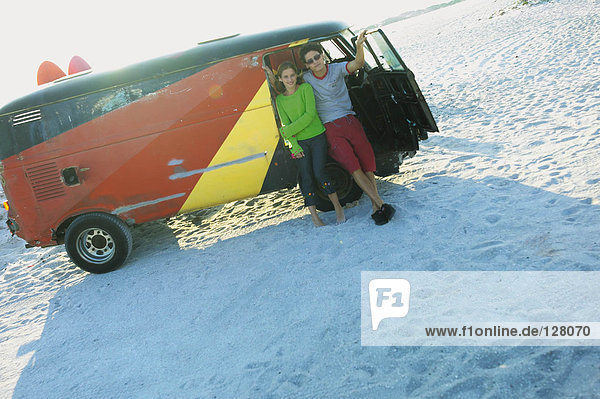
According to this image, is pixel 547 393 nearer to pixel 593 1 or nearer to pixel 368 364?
pixel 368 364

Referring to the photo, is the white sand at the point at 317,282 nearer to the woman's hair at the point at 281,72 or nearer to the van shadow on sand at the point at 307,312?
the van shadow on sand at the point at 307,312

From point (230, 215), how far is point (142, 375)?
10.8ft

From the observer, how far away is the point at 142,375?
3.69 meters

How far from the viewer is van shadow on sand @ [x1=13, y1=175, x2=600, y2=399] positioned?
2957 millimetres

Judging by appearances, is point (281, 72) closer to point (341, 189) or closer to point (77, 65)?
point (341, 189)

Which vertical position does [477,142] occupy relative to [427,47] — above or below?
below

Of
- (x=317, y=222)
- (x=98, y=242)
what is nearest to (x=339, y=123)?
(x=317, y=222)

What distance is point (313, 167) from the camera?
17.5 ft

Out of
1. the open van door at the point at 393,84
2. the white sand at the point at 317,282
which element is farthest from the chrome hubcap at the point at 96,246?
the open van door at the point at 393,84

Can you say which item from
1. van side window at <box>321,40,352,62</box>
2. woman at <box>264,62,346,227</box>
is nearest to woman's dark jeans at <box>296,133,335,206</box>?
woman at <box>264,62,346,227</box>

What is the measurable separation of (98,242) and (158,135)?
5.19 ft

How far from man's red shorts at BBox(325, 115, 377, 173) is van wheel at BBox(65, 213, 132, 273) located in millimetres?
2788

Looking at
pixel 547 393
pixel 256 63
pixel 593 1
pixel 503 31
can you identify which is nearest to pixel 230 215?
pixel 256 63

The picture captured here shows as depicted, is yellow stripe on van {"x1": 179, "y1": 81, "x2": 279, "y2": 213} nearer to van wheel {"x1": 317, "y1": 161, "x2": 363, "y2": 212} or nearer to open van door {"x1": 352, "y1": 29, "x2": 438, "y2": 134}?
van wheel {"x1": 317, "y1": 161, "x2": 363, "y2": 212}
